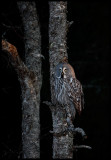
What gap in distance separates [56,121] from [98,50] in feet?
9.53

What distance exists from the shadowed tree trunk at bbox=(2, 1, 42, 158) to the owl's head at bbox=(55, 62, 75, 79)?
439 millimetres

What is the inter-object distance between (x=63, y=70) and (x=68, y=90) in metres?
0.27

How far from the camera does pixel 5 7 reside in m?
4.81

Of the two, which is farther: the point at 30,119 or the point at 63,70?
the point at 30,119

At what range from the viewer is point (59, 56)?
11.3 feet

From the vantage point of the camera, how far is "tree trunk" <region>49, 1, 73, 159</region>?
3.44 meters

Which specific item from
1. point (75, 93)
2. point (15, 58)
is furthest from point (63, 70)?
point (15, 58)

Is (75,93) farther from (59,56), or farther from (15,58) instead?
(15,58)

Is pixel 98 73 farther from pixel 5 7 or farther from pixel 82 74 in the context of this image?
pixel 5 7

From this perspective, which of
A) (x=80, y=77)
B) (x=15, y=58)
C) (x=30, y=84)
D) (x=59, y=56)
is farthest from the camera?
(x=80, y=77)

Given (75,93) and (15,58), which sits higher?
(15,58)

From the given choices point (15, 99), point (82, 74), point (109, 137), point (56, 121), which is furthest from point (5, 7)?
point (109, 137)

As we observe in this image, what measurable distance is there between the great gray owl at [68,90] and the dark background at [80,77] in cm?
103

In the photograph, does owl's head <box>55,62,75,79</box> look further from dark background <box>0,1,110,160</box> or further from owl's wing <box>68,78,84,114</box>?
dark background <box>0,1,110,160</box>
